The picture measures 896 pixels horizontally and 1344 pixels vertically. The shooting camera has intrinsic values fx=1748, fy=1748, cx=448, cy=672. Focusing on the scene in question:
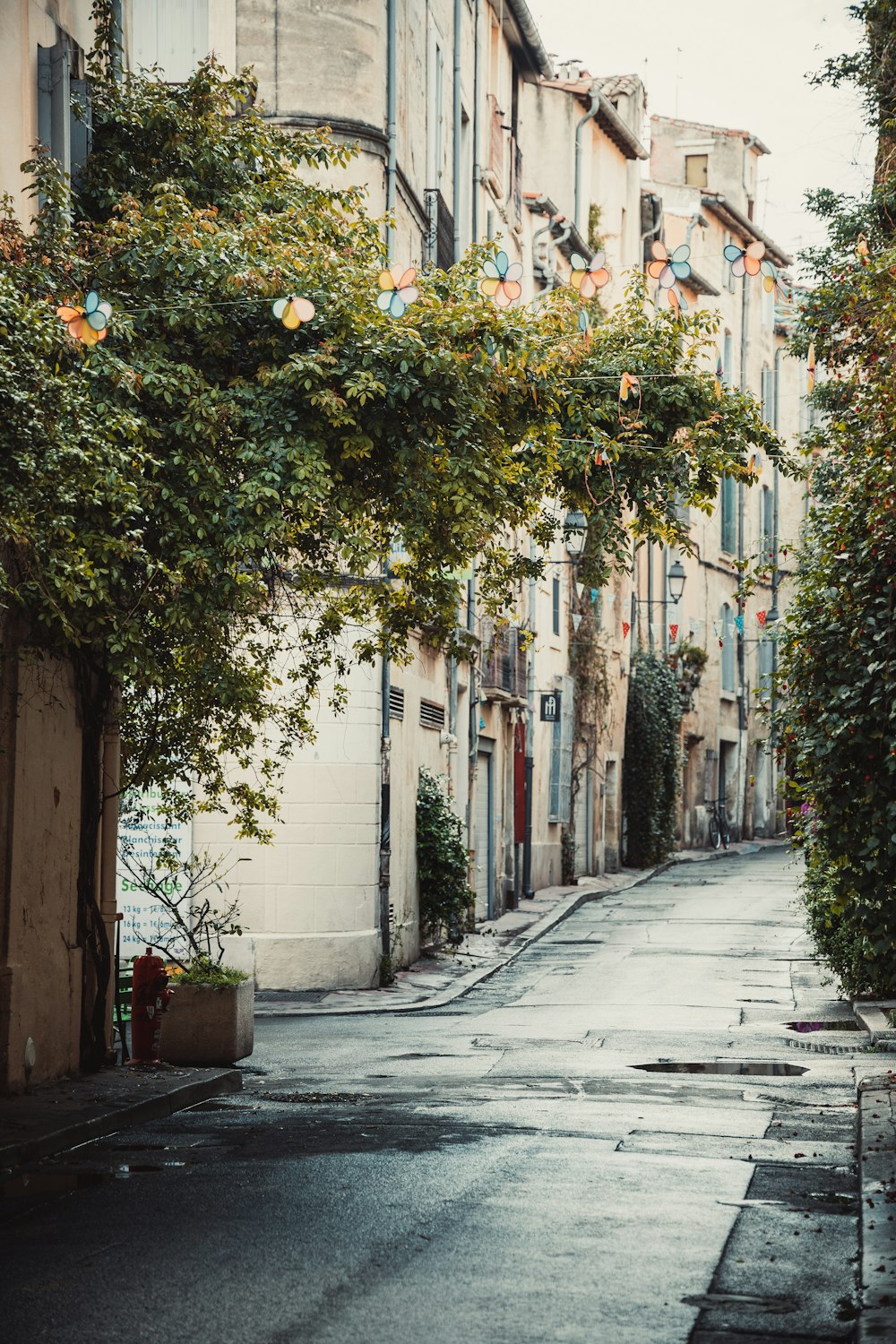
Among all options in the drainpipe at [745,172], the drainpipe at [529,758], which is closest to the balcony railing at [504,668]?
the drainpipe at [529,758]

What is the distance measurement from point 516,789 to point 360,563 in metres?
20.2

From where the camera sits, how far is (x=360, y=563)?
1204cm

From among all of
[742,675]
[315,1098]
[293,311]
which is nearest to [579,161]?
[742,675]

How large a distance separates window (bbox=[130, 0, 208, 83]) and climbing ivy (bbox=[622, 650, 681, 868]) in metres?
25.0

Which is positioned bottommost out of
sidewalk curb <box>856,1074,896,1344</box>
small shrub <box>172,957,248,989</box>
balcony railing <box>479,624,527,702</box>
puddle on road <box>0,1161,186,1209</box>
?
puddle on road <box>0,1161,186,1209</box>

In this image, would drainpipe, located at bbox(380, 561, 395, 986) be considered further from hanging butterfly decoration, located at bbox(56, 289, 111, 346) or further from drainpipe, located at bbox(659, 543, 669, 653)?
drainpipe, located at bbox(659, 543, 669, 653)

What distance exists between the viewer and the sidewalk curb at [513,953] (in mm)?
17906

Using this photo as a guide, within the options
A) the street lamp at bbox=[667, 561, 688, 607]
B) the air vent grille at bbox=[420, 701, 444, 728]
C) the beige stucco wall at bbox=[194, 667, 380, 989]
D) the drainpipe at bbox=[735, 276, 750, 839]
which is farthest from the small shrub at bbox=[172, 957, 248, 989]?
the drainpipe at bbox=[735, 276, 750, 839]

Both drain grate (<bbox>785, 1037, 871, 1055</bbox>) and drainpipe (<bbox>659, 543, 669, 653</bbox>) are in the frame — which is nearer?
drain grate (<bbox>785, 1037, 871, 1055</bbox>)

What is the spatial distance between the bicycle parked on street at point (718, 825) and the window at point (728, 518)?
24.3 ft

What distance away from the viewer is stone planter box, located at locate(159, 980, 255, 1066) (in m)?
13.2

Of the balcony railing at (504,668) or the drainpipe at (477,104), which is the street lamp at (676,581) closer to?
the balcony railing at (504,668)

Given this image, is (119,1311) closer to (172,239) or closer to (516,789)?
(172,239)

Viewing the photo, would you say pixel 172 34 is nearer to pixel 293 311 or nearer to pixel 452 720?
pixel 293 311
